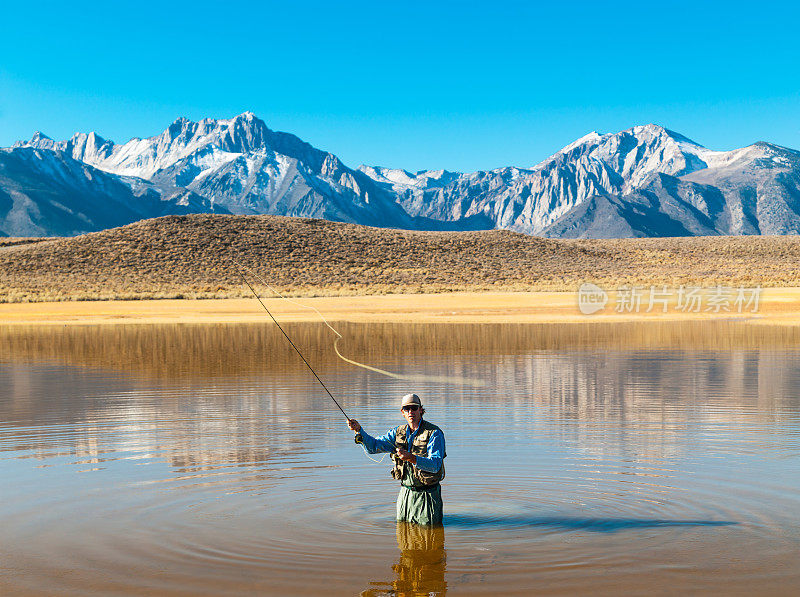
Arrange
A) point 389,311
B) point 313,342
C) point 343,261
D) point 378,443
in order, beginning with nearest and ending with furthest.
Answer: point 378,443, point 313,342, point 389,311, point 343,261

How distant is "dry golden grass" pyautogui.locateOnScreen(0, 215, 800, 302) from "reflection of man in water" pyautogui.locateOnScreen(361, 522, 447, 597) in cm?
5547

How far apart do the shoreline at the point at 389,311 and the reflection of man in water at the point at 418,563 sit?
28.4 m

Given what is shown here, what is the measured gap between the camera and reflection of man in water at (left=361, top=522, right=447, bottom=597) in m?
7.33

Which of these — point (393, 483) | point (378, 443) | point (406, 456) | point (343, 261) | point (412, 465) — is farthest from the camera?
point (343, 261)

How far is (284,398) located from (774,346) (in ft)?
54.3

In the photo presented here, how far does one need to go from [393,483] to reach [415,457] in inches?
132

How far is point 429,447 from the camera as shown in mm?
8266

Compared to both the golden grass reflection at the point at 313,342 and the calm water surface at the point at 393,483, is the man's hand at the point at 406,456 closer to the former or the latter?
the calm water surface at the point at 393,483

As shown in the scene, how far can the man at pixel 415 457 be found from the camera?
26.8 feet

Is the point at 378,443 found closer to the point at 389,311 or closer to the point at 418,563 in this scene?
the point at 418,563

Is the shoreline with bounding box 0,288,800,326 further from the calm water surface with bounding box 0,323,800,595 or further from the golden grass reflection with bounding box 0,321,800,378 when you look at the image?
the calm water surface with bounding box 0,323,800,595

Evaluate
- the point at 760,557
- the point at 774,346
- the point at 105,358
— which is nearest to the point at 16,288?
the point at 105,358

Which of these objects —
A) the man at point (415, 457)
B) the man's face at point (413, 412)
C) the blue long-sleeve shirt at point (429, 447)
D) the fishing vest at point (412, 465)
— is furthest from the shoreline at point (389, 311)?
the man's face at point (413, 412)

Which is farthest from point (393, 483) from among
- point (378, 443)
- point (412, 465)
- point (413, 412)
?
point (413, 412)
